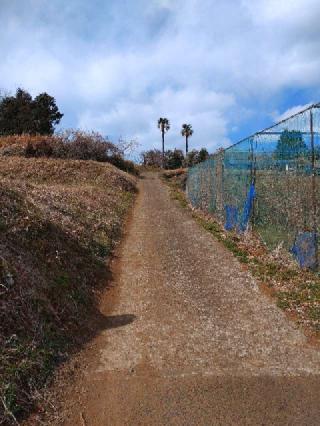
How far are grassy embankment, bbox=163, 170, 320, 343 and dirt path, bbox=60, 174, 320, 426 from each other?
211mm

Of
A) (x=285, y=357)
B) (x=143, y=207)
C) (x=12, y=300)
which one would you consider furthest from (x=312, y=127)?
(x=143, y=207)

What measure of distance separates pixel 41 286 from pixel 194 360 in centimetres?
232

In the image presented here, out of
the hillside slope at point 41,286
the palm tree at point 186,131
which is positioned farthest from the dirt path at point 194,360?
the palm tree at point 186,131

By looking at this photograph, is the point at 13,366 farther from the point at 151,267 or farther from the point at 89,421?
the point at 151,267

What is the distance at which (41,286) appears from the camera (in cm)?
623

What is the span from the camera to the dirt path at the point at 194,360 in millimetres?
4148

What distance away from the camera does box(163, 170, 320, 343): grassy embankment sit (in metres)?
6.30

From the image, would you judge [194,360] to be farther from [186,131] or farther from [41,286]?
[186,131]

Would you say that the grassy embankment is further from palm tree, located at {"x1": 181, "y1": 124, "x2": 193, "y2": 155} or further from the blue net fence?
palm tree, located at {"x1": 181, "y1": 124, "x2": 193, "y2": 155}

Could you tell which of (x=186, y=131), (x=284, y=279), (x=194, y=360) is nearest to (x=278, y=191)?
(x=284, y=279)

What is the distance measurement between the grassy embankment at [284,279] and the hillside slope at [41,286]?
272 cm

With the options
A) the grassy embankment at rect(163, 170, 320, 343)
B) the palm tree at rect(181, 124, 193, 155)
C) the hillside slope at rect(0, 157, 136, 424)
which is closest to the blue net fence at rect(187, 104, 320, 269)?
the grassy embankment at rect(163, 170, 320, 343)

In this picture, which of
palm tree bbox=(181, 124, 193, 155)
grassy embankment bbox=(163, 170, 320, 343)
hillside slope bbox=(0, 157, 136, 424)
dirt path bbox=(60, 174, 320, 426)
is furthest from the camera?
palm tree bbox=(181, 124, 193, 155)

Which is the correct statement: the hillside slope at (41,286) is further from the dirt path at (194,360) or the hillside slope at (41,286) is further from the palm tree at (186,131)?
the palm tree at (186,131)
